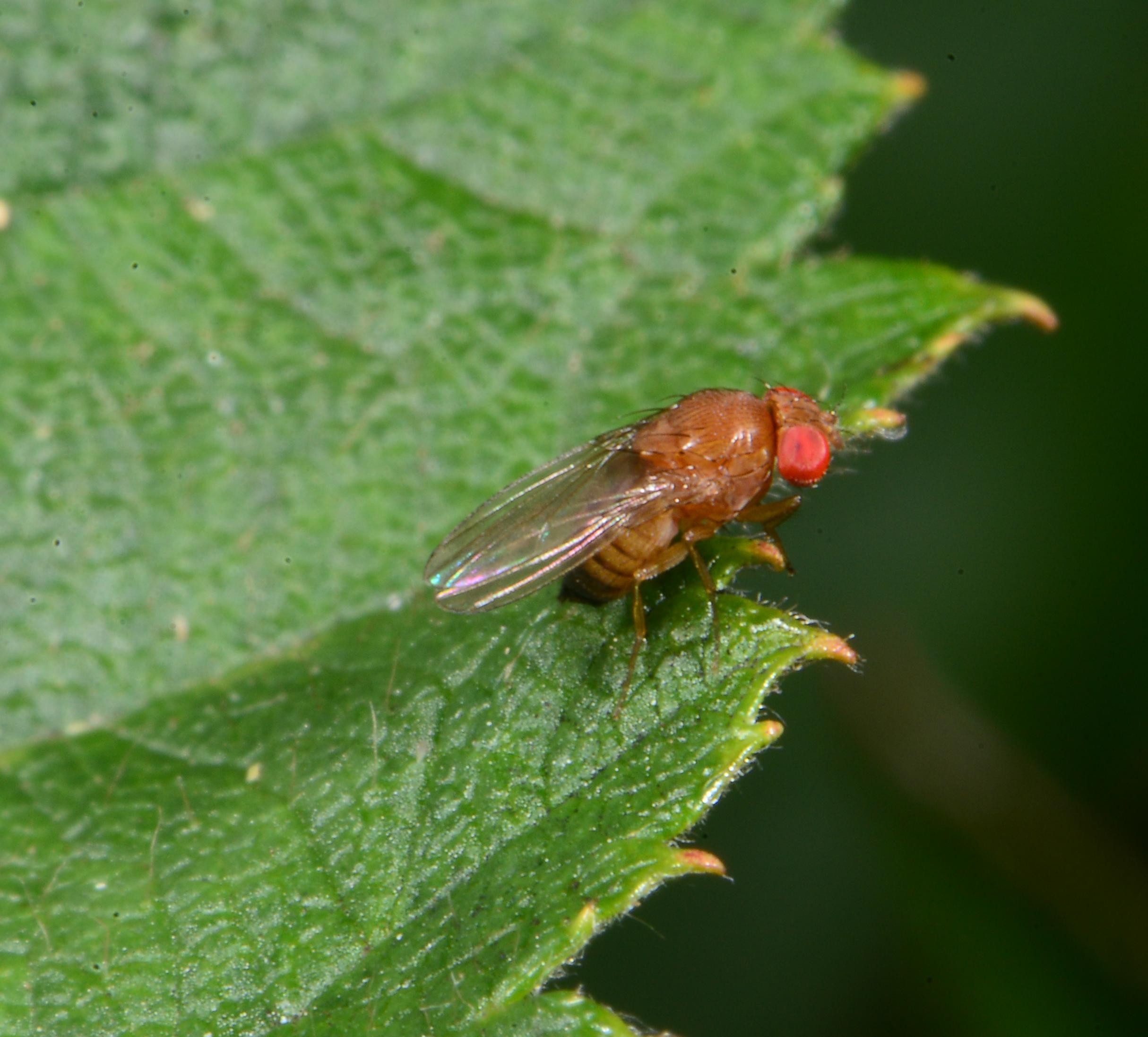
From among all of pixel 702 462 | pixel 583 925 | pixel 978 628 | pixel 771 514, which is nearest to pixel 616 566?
pixel 702 462

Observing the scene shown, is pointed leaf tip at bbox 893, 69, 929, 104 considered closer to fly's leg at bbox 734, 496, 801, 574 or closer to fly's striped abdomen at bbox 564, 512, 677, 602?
fly's leg at bbox 734, 496, 801, 574

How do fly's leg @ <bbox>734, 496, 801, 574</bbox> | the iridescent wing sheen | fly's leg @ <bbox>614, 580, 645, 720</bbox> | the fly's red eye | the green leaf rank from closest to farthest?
the green leaf, fly's leg @ <bbox>614, 580, 645, 720</bbox>, the iridescent wing sheen, the fly's red eye, fly's leg @ <bbox>734, 496, 801, 574</bbox>

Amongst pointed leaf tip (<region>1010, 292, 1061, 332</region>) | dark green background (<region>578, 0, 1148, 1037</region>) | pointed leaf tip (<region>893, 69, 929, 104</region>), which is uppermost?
pointed leaf tip (<region>893, 69, 929, 104</region>)

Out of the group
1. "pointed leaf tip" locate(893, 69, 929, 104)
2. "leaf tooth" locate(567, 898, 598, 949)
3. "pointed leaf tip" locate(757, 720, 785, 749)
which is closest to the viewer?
"leaf tooth" locate(567, 898, 598, 949)

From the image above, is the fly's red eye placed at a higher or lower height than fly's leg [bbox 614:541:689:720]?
higher

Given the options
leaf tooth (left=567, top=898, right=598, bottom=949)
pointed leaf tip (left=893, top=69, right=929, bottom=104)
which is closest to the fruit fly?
leaf tooth (left=567, top=898, right=598, bottom=949)

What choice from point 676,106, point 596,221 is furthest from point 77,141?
point 676,106

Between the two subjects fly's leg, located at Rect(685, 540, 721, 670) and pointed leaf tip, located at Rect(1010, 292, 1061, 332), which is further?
pointed leaf tip, located at Rect(1010, 292, 1061, 332)
